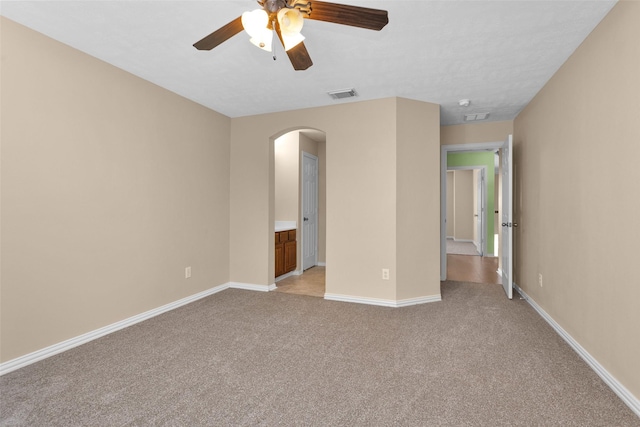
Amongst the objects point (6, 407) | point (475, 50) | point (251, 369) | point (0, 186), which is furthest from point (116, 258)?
point (475, 50)

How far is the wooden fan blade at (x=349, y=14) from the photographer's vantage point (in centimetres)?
154

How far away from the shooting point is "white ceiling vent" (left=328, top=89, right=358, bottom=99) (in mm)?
3430

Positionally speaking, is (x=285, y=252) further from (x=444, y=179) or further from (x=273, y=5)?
(x=273, y=5)

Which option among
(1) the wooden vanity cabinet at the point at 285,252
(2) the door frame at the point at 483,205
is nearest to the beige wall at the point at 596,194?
(1) the wooden vanity cabinet at the point at 285,252

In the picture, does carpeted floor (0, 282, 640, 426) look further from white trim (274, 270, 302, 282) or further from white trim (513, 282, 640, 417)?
white trim (274, 270, 302, 282)

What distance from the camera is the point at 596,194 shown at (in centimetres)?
219

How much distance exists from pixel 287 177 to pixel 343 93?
7.35ft

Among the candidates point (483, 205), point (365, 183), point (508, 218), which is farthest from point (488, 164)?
point (365, 183)

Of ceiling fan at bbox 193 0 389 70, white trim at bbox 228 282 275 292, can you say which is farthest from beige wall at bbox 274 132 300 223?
ceiling fan at bbox 193 0 389 70

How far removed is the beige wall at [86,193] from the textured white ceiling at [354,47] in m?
0.29

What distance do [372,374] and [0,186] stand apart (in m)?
2.81

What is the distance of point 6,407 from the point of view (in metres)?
1.77

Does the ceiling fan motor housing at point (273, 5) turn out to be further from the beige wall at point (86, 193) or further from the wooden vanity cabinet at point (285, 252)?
the wooden vanity cabinet at point (285, 252)

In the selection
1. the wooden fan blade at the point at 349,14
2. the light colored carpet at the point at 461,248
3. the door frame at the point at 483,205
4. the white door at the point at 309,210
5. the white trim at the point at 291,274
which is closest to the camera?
the wooden fan blade at the point at 349,14
